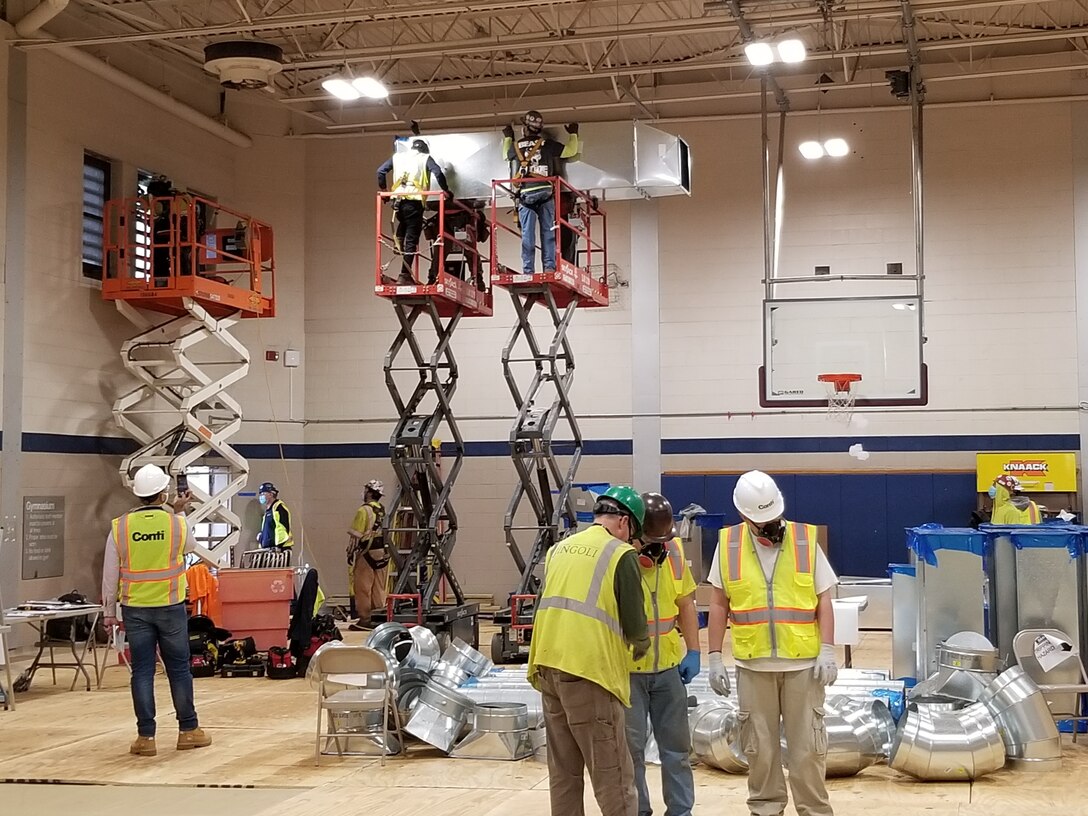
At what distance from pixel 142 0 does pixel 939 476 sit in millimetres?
13014

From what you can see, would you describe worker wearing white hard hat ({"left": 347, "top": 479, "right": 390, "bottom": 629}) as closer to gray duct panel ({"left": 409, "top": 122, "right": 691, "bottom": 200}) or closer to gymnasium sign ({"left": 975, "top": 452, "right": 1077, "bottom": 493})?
gray duct panel ({"left": 409, "top": 122, "right": 691, "bottom": 200})

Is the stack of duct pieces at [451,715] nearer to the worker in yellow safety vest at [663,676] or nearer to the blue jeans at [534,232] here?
the worker in yellow safety vest at [663,676]

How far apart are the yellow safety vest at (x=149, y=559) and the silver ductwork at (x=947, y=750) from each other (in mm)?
5300

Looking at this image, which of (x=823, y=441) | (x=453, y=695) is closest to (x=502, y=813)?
(x=453, y=695)

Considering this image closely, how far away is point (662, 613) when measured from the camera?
7047 millimetres

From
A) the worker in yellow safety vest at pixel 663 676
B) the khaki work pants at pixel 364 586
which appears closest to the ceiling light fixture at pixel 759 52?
the worker in yellow safety vest at pixel 663 676

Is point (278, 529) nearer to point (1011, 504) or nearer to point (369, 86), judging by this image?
point (369, 86)

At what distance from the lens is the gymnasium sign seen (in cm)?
1867

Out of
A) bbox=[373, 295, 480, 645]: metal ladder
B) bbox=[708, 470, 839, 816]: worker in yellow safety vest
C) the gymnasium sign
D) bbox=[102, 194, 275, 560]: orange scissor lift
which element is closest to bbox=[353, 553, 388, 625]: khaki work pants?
bbox=[102, 194, 275, 560]: orange scissor lift

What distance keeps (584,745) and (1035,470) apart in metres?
14.5

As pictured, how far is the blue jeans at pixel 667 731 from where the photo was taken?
22.7 feet

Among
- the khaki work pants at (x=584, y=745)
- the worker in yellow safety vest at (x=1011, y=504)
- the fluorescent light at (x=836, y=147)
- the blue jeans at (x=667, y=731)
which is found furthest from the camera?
the fluorescent light at (x=836, y=147)

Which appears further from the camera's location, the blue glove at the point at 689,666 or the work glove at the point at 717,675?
the blue glove at the point at 689,666

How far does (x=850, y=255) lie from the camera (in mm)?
19766
